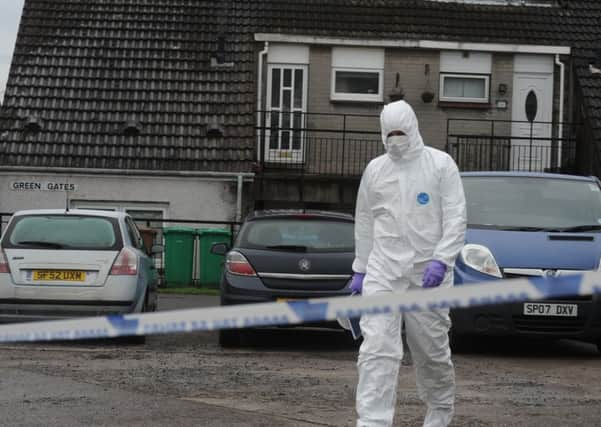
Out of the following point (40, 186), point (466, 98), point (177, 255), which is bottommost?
point (177, 255)

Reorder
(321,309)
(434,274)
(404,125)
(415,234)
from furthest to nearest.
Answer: (404,125) → (415,234) → (434,274) → (321,309)

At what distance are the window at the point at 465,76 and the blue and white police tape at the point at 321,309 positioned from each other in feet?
76.3

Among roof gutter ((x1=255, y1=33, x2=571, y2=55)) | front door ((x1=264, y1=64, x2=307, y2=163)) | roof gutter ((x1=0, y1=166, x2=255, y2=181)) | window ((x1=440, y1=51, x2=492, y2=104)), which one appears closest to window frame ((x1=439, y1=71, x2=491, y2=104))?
window ((x1=440, y1=51, x2=492, y2=104))

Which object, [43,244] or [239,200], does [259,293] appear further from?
[239,200]

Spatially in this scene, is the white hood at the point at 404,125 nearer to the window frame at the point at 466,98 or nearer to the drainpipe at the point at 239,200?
the drainpipe at the point at 239,200

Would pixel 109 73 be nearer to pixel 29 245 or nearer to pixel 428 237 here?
pixel 29 245

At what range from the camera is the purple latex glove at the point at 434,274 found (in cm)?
705

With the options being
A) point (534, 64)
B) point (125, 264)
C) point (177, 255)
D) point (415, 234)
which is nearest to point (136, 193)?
point (177, 255)

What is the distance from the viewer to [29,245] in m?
13.3

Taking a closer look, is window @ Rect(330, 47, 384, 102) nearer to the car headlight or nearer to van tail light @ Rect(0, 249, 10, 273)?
van tail light @ Rect(0, 249, 10, 273)

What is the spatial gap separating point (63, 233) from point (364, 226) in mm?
6608

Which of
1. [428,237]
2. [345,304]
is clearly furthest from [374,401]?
[345,304]

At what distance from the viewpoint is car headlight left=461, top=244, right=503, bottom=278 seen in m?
11.8

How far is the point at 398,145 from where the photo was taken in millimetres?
7371
